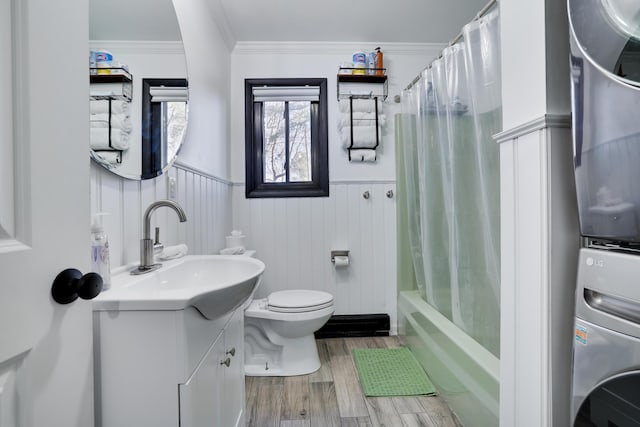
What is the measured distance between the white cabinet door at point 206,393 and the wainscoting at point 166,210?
47 centimetres

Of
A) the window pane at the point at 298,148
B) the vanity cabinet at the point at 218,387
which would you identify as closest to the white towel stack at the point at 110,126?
the vanity cabinet at the point at 218,387

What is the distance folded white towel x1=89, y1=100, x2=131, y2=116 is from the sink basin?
0.50 m

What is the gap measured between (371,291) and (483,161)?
4.77 ft

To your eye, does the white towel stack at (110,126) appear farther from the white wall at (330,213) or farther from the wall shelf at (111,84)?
the white wall at (330,213)

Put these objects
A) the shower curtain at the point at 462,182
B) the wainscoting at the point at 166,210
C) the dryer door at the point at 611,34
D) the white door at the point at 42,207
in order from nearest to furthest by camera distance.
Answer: the white door at the point at 42,207 < the dryer door at the point at 611,34 < the wainscoting at the point at 166,210 < the shower curtain at the point at 462,182

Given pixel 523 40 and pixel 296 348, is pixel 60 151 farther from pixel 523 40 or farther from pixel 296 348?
pixel 296 348

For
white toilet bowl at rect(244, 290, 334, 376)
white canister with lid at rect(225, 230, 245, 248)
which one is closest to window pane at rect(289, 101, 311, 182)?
white canister with lid at rect(225, 230, 245, 248)

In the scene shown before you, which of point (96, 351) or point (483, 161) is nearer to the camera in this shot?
point (96, 351)

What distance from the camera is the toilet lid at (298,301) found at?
6.12 feet

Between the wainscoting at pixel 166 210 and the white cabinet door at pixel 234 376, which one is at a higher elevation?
the wainscoting at pixel 166 210

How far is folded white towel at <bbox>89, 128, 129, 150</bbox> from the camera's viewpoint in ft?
3.08

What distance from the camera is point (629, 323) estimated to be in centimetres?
61

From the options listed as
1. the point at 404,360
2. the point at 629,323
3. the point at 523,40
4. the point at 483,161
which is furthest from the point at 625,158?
the point at 404,360

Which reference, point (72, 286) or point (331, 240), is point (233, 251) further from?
point (72, 286)
